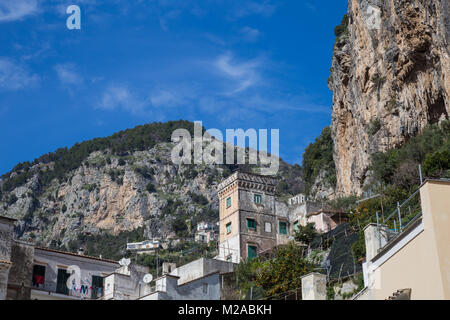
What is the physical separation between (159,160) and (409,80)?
4340 inches

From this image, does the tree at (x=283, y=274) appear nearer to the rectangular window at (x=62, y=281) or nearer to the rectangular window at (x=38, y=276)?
the rectangular window at (x=62, y=281)

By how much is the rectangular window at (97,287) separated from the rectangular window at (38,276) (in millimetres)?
2905

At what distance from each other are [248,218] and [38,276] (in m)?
22.5

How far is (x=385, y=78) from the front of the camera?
2029 inches

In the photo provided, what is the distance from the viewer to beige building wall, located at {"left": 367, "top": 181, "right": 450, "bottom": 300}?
51.2 feet

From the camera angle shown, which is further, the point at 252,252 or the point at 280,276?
the point at 252,252

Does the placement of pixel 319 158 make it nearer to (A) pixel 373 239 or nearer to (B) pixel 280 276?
(B) pixel 280 276

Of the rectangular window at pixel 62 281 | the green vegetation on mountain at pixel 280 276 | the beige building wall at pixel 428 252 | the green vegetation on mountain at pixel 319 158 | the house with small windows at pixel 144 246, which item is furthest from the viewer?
the house with small windows at pixel 144 246

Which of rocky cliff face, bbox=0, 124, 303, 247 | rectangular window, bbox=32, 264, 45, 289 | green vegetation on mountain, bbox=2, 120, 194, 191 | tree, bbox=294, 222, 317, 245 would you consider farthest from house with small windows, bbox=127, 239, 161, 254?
rectangular window, bbox=32, 264, 45, 289

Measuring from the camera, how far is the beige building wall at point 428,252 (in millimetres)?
15617

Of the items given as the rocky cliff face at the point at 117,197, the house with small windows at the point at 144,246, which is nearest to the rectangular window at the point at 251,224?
the house with small windows at the point at 144,246

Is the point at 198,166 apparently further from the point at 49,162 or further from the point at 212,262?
the point at 212,262

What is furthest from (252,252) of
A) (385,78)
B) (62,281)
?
(62,281)

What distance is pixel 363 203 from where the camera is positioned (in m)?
44.8
